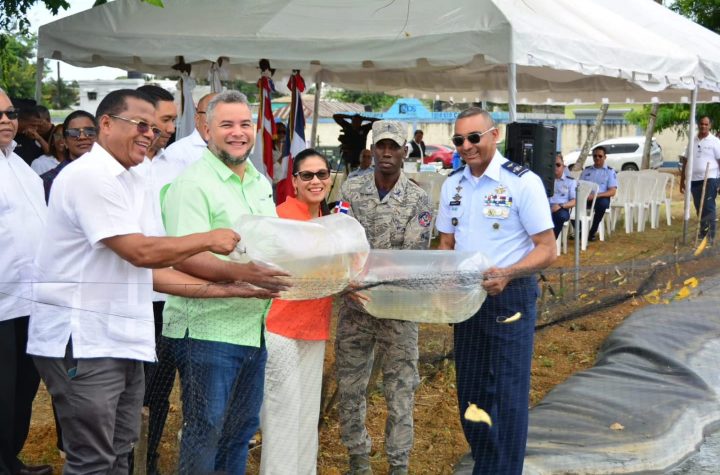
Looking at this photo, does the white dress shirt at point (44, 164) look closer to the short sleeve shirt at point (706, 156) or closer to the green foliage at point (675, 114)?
the short sleeve shirt at point (706, 156)

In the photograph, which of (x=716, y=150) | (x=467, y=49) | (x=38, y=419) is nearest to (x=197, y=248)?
(x=38, y=419)

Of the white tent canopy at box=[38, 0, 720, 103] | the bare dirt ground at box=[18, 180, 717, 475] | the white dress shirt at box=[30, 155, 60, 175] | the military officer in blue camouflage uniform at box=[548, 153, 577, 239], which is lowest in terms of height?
the bare dirt ground at box=[18, 180, 717, 475]

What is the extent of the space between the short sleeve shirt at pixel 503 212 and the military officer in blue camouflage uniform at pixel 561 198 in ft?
25.2

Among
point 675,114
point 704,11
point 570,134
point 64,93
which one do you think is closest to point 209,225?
point 704,11

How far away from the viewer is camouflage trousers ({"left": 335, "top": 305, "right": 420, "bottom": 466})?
4.40 metres

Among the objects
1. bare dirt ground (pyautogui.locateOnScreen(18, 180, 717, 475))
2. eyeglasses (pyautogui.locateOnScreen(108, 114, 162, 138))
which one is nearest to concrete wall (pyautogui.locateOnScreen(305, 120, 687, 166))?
bare dirt ground (pyautogui.locateOnScreen(18, 180, 717, 475))

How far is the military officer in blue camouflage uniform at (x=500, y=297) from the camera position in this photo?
13.4ft

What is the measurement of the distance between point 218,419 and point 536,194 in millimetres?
1772

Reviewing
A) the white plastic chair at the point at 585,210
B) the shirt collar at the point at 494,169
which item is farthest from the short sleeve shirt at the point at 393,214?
the white plastic chair at the point at 585,210

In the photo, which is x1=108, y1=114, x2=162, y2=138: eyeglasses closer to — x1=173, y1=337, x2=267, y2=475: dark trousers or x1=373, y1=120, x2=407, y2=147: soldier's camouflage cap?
x1=173, y1=337, x2=267, y2=475: dark trousers

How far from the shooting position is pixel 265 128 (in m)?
8.91

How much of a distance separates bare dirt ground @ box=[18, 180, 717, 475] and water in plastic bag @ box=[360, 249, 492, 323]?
101 centimetres

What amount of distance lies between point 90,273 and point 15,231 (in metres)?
0.96

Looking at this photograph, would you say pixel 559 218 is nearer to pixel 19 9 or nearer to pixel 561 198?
pixel 561 198
